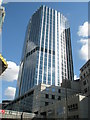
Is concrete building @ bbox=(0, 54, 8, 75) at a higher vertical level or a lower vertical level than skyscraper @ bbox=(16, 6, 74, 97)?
lower

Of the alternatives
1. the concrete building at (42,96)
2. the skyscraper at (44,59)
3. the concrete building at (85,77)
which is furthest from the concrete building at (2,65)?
the skyscraper at (44,59)

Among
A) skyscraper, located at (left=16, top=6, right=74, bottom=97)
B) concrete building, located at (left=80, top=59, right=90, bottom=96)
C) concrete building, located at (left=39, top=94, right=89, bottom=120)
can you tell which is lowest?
concrete building, located at (left=39, top=94, right=89, bottom=120)

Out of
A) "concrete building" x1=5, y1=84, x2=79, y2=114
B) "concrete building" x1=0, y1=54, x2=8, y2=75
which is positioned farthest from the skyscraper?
"concrete building" x1=0, y1=54, x2=8, y2=75

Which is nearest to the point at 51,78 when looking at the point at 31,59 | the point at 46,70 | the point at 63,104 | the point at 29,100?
the point at 46,70

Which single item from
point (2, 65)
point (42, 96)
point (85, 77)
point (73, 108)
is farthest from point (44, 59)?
point (2, 65)

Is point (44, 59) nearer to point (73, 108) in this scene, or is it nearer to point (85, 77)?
point (85, 77)

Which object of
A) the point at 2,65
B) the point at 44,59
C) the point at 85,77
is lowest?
the point at 85,77

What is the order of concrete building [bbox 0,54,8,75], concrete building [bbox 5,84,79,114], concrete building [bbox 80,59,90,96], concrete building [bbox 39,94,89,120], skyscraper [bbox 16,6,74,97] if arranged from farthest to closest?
skyscraper [bbox 16,6,74,97]
concrete building [bbox 5,84,79,114]
concrete building [bbox 80,59,90,96]
concrete building [bbox 39,94,89,120]
concrete building [bbox 0,54,8,75]

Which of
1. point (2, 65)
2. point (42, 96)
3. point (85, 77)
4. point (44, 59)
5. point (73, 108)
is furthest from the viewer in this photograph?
point (44, 59)

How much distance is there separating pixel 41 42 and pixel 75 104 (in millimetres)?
122981

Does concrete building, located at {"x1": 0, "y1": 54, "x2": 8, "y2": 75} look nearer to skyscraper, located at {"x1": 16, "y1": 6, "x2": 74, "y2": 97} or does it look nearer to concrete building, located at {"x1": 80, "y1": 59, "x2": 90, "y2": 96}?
concrete building, located at {"x1": 80, "y1": 59, "x2": 90, "y2": 96}

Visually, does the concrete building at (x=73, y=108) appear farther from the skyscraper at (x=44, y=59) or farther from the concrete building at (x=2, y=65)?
the skyscraper at (x=44, y=59)

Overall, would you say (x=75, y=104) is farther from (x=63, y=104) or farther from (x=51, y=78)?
(x=51, y=78)

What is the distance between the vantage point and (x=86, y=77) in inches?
3396
